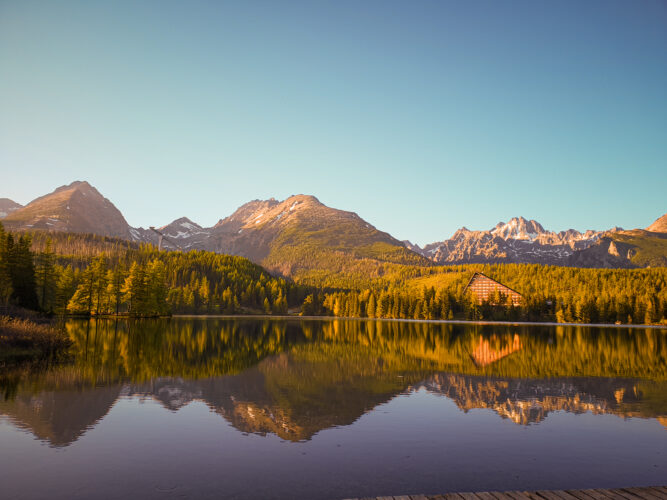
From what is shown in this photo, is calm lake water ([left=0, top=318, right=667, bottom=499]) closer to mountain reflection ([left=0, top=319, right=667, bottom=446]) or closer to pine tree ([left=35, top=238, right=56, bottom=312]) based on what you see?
mountain reflection ([left=0, top=319, right=667, bottom=446])

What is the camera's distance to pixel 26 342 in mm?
43875

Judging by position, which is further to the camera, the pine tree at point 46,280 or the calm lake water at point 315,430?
the pine tree at point 46,280

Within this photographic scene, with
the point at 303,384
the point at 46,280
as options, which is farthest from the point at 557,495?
the point at 46,280

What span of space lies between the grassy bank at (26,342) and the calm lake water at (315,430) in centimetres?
333

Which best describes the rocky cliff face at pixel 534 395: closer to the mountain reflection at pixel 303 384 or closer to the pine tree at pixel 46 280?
the mountain reflection at pixel 303 384

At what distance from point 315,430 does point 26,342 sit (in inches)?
1392

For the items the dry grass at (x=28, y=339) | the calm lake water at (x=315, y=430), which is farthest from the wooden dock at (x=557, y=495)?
the dry grass at (x=28, y=339)

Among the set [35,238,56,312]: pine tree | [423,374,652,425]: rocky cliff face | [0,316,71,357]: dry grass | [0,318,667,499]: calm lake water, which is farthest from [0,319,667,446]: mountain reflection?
[35,238,56,312]: pine tree

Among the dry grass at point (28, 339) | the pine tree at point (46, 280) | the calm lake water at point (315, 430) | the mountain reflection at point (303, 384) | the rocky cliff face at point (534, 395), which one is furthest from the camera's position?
the pine tree at point (46, 280)

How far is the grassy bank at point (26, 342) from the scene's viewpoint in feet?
132

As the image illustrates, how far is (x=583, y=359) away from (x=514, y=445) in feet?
136

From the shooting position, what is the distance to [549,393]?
33688mm

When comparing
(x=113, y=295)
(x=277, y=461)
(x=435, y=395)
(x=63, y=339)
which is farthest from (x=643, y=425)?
(x=113, y=295)

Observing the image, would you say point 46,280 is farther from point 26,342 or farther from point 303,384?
point 303,384
